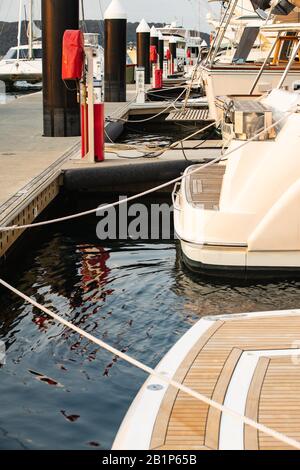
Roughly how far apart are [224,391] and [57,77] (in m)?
11.0

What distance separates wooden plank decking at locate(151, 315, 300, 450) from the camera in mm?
3941

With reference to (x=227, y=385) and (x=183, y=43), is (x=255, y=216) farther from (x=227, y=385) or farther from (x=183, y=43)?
(x=183, y=43)

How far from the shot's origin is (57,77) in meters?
14.7

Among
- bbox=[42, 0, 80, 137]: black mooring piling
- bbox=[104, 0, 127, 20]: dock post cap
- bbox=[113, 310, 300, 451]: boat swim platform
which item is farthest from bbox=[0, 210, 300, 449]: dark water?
bbox=[104, 0, 127, 20]: dock post cap

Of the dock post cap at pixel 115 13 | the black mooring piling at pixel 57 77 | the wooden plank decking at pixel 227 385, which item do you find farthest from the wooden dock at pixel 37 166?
the dock post cap at pixel 115 13

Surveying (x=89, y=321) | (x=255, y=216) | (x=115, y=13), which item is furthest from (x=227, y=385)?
(x=115, y=13)

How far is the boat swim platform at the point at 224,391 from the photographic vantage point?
12.9 ft

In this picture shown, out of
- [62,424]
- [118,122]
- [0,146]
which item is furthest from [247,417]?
[118,122]

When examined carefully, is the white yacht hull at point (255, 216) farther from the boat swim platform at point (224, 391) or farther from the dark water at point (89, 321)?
the boat swim platform at point (224, 391)

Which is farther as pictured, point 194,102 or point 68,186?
point 194,102

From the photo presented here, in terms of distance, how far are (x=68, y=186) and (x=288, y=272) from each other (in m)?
4.48

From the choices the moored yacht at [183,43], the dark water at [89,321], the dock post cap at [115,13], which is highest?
the dock post cap at [115,13]

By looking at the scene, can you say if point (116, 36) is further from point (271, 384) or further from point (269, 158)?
point (271, 384)

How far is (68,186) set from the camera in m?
11.6
